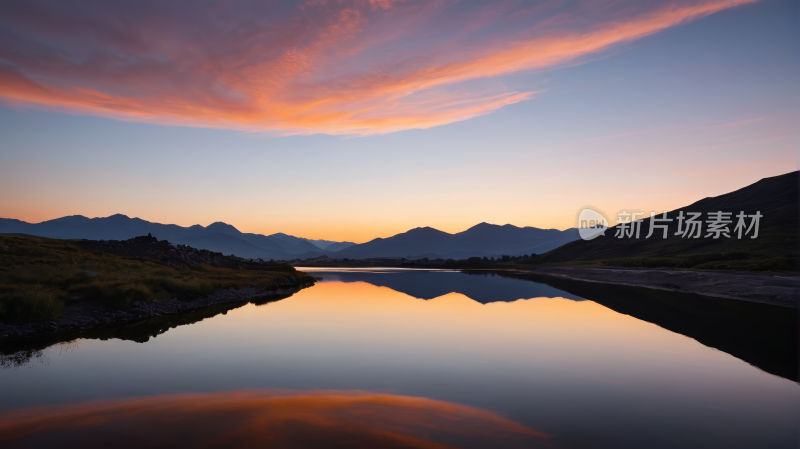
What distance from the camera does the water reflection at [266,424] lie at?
30.9 ft

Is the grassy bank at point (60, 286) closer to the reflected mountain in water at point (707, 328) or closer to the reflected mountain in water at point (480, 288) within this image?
the reflected mountain in water at point (707, 328)

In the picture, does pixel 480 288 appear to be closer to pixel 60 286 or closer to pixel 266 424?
pixel 60 286

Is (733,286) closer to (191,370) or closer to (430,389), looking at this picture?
(430,389)

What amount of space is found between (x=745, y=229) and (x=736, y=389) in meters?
153

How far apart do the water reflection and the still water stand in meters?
0.06

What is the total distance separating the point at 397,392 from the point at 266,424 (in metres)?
4.58

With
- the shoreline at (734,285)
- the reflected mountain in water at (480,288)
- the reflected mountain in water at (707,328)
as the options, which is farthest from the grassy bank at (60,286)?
the shoreline at (734,285)

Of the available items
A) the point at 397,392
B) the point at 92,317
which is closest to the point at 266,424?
the point at 397,392

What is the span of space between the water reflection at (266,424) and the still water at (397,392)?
6 cm

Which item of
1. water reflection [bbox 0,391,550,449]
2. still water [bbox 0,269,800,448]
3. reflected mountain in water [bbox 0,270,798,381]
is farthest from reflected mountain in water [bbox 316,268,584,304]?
water reflection [bbox 0,391,550,449]

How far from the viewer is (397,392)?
1359cm

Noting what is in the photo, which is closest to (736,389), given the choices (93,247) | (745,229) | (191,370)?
(191,370)

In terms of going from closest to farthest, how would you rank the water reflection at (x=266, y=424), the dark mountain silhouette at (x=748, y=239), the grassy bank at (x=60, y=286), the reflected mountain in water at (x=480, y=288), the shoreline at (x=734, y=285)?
1. the water reflection at (x=266, y=424)
2. the grassy bank at (x=60, y=286)
3. the shoreline at (x=734, y=285)
4. the reflected mountain in water at (x=480, y=288)
5. the dark mountain silhouette at (x=748, y=239)

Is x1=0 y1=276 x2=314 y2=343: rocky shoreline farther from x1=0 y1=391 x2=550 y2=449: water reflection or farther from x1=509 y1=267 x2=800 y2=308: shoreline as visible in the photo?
x1=509 y1=267 x2=800 y2=308: shoreline
